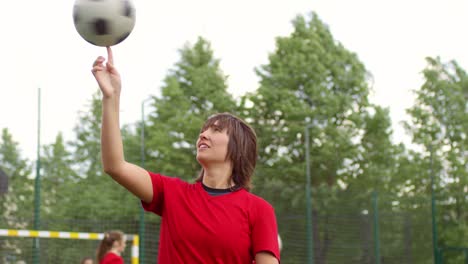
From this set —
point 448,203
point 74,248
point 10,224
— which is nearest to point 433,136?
point 448,203

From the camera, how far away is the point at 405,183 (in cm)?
2250

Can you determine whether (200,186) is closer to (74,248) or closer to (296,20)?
(74,248)

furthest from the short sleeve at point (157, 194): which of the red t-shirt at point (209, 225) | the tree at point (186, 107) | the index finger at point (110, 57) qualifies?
the tree at point (186, 107)

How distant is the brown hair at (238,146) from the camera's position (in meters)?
3.11

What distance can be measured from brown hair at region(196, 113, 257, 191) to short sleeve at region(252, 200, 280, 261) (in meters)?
0.18

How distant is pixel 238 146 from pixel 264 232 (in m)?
0.40

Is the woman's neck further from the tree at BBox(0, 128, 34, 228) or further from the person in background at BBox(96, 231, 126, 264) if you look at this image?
the tree at BBox(0, 128, 34, 228)

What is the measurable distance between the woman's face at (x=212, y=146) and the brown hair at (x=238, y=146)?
0.07 ft

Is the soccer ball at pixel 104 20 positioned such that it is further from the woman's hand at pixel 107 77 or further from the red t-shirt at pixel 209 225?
the red t-shirt at pixel 209 225

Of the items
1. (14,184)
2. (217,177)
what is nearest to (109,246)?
(217,177)

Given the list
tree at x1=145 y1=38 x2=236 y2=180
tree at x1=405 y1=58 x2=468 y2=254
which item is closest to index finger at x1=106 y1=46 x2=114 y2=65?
tree at x1=145 y1=38 x2=236 y2=180

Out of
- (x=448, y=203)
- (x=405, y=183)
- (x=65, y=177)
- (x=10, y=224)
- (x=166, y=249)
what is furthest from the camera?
(x=405, y=183)

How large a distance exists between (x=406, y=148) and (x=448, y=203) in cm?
572

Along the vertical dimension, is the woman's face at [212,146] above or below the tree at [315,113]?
below
